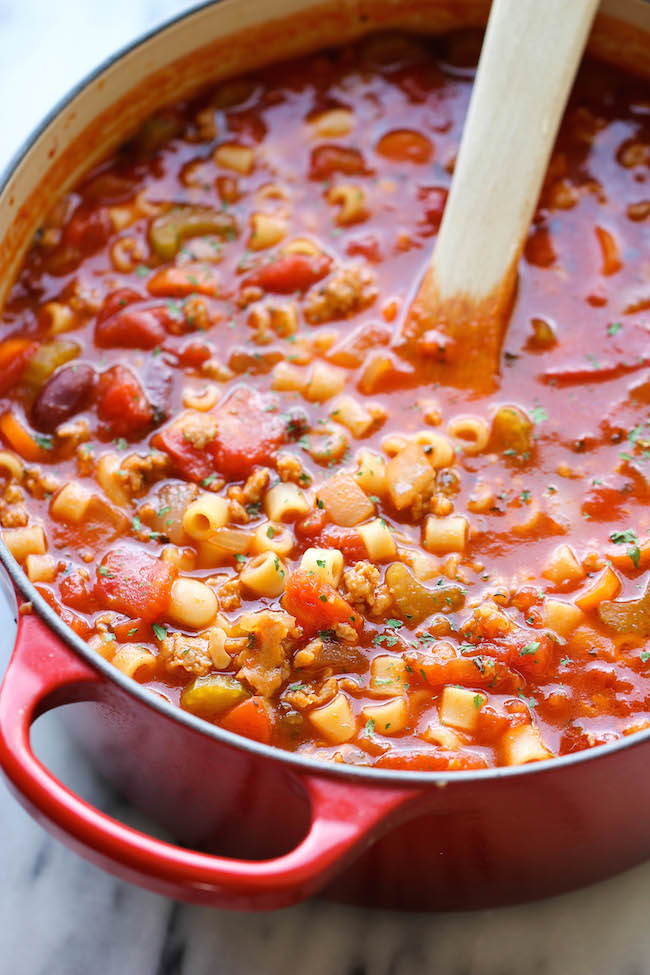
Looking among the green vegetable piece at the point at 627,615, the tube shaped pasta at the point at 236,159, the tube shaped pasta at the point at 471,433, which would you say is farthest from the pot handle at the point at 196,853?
the tube shaped pasta at the point at 236,159

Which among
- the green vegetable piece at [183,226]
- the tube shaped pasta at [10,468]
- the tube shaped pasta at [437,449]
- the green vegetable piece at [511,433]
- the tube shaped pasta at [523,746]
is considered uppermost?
the green vegetable piece at [183,226]

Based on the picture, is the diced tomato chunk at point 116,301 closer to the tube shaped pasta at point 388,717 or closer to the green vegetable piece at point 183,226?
the green vegetable piece at point 183,226

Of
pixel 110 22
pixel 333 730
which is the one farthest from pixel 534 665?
pixel 110 22

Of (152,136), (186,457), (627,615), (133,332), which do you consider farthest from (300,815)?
(152,136)

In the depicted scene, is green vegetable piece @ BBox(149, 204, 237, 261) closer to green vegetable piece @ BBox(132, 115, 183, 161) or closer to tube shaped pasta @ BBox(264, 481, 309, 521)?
green vegetable piece @ BBox(132, 115, 183, 161)

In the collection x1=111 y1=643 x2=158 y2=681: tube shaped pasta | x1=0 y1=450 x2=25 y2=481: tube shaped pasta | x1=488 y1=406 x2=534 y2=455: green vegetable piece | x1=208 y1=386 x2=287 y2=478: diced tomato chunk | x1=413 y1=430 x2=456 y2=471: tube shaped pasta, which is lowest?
x1=111 y1=643 x2=158 y2=681: tube shaped pasta

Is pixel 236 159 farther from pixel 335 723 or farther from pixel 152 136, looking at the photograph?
pixel 335 723

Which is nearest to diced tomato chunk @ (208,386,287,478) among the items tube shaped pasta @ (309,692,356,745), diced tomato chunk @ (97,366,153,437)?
diced tomato chunk @ (97,366,153,437)
